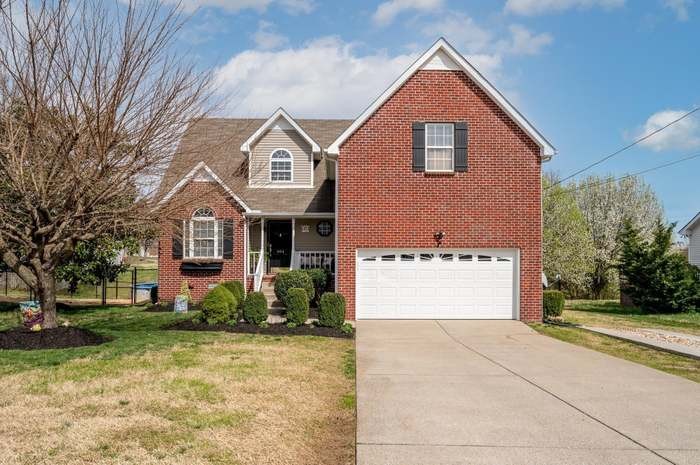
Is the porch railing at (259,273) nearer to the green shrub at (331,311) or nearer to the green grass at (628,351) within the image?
the green shrub at (331,311)

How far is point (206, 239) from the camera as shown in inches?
731

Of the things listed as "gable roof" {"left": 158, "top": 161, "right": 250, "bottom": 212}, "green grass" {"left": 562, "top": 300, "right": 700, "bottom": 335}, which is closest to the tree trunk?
"gable roof" {"left": 158, "top": 161, "right": 250, "bottom": 212}

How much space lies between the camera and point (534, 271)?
51.0ft

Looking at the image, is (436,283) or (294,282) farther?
(294,282)

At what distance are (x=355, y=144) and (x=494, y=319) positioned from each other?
6255mm

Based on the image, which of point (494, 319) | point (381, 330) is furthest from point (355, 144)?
point (494, 319)

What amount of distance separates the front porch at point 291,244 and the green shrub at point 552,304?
6.66 meters

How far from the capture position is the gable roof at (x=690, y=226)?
102 ft

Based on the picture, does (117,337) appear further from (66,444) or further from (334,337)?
(66,444)

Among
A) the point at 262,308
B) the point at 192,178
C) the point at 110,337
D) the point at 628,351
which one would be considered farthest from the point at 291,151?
the point at 628,351

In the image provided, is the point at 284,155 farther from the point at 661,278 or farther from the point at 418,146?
the point at 661,278

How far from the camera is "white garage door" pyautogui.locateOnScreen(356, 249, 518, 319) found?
15.6m

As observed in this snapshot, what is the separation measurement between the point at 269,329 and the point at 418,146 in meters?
6.50

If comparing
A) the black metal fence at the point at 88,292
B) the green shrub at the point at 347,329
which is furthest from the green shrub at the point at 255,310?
the black metal fence at the point at 88,292
